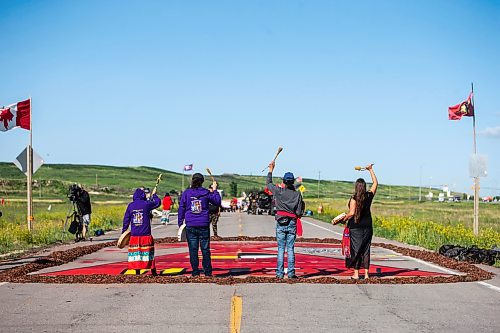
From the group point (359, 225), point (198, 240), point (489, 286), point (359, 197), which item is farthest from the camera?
point (198, 240)

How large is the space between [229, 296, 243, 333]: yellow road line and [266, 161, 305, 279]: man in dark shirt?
2.47 m

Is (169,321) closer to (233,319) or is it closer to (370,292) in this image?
(233,319)

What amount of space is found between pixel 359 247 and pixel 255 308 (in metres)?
3.77

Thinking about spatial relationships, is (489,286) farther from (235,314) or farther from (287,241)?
(235,314)

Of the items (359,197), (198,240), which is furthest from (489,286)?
(198,240)

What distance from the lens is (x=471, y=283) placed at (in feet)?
44.4

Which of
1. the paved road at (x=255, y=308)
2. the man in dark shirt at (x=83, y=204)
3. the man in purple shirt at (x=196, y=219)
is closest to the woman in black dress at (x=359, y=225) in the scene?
the paved road at (x=255, y=308)

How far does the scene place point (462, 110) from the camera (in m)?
26.5

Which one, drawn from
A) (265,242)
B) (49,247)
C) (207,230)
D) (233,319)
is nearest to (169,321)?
(233,319)

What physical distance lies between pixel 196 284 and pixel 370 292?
3.10 m

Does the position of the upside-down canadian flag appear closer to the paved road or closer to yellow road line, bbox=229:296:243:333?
the paved road

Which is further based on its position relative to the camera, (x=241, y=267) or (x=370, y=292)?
(x=241, y=267)

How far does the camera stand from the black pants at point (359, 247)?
531 inches

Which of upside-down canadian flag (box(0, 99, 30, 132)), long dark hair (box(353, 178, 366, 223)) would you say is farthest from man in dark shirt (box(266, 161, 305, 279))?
upside-down canadian flag (box(0, 99, 30, 132))
